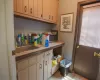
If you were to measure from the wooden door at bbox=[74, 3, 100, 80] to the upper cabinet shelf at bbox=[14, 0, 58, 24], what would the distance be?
0.83 m

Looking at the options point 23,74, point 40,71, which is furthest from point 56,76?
point 23,74

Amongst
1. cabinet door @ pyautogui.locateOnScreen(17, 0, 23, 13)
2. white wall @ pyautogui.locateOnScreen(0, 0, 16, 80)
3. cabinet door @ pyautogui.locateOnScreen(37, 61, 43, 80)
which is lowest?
cabinet door @ pyautogui.locateOnScreen(37, 61, 43, 80)

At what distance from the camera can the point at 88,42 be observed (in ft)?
6.70

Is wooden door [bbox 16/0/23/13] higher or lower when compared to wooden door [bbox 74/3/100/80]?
higher

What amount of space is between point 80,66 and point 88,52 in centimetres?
49

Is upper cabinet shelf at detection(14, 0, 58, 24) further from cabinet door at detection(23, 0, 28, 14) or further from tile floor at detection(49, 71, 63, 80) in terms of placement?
tile floor at detection(49, 71, 63, 80)

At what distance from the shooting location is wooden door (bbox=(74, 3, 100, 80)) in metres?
1.88

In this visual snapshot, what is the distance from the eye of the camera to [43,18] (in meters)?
1.96

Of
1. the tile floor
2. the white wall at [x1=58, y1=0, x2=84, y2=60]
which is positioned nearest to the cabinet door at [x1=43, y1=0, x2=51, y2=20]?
the white wall at [x1=58, y1=0, x2=84, y2=60]

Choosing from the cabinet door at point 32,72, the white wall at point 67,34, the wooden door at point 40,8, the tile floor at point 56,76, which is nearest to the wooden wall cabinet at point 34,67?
the cabinet door at point 32,72

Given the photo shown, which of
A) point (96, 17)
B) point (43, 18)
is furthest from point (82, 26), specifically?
point (43, 18)

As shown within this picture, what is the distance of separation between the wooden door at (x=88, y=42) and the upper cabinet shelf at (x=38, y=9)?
83 centimetres

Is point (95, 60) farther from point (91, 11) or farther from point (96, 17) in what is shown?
point (91, 11)

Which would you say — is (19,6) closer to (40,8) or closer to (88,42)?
(40,8)
